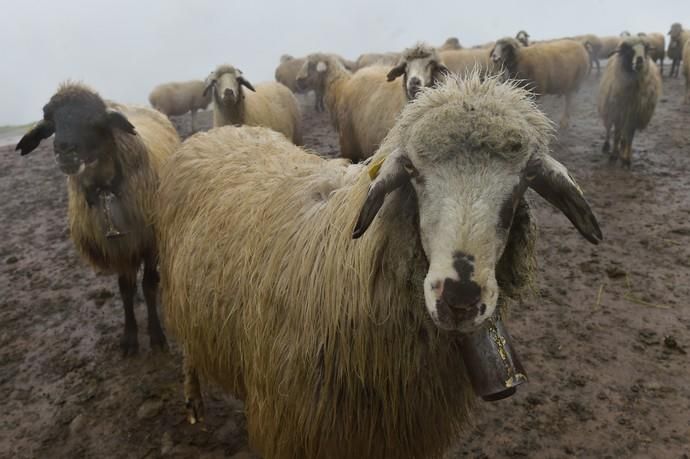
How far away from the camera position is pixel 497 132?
1518 millimetres

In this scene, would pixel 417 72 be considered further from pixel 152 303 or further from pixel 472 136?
pixel 472 136

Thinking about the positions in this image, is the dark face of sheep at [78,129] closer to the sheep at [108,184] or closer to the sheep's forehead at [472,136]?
the sheep at [108,184]

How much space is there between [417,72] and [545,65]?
6.74 metres

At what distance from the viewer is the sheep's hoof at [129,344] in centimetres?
419

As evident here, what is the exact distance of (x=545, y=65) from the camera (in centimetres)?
1150

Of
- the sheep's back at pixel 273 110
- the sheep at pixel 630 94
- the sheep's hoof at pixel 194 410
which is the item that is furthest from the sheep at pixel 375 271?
the sheep at pixel 630 94

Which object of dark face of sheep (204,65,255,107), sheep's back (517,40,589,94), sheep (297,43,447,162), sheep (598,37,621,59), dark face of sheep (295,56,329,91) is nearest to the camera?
sheep (297,43,447,162)

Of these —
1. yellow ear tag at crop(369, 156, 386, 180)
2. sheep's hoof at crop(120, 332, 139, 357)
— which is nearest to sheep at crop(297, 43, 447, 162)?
sheep's hoof at crop(120, 332, 139, 357)

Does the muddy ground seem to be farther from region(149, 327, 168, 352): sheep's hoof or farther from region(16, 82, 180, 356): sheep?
region(16, 82, 180, 356): sheep

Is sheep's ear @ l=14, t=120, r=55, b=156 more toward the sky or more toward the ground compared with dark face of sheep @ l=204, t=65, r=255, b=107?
more toward the ground

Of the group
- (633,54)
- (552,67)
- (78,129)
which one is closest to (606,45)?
(552,67)

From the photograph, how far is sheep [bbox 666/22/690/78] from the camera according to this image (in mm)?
16656

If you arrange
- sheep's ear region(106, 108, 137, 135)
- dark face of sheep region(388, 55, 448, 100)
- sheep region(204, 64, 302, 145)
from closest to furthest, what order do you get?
1. sheep's ear region(106, 108, 137, 135)
2. dark face of sheep region(388, 55, 448, 100)
3. sheep region(204, 64, 302, 145)

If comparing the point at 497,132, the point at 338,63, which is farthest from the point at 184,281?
the point at 338,63
